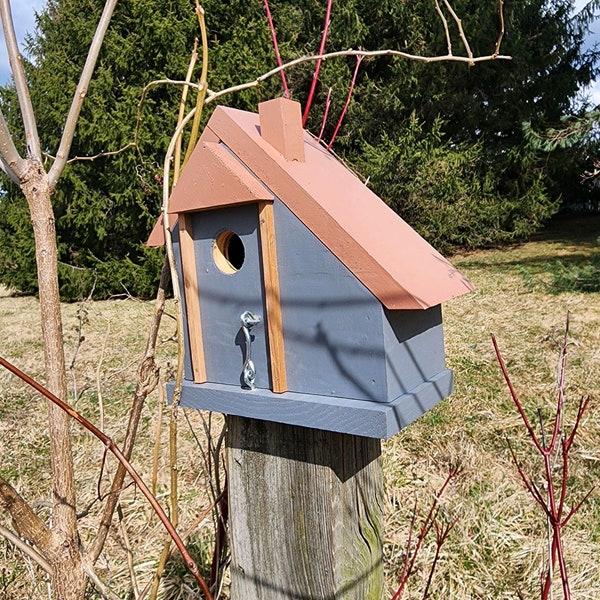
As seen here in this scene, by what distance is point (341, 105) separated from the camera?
10586mm

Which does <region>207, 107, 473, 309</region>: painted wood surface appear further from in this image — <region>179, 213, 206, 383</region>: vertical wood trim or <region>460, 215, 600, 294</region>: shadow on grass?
<region>460, 215, 600, 294</region>: shadow on grass

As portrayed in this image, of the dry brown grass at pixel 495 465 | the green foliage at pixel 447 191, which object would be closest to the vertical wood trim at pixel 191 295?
the dry brown grass at pixel 495 465

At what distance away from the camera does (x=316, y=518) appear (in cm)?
113

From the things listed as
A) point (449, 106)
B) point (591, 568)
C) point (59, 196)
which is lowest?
point (591, 568)

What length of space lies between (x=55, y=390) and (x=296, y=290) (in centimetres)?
46

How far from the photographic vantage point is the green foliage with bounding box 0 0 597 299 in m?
9.09

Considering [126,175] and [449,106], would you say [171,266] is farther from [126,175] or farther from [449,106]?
[449,106]

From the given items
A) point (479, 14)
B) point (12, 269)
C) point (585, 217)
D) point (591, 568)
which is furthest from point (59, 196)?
point (585, 217)

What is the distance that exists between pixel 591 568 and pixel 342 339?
5.62ft

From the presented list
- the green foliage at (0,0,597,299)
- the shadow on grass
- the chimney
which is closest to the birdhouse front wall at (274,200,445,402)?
the chimney

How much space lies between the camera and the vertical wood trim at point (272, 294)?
3.57ft

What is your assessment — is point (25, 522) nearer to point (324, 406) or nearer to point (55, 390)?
point (55, 390)

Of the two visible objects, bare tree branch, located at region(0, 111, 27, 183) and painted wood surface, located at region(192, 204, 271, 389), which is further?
Answer: painted wood surface, located at region(192, 204, 271, 389)

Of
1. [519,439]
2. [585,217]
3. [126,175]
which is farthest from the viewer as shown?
[585,217]
